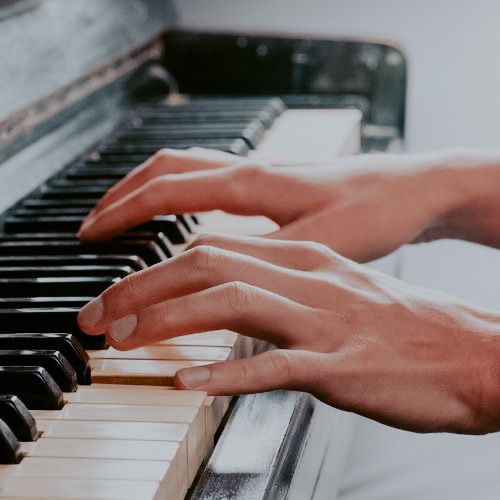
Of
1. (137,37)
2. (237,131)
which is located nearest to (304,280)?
(237,131)

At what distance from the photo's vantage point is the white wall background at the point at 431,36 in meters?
2.39

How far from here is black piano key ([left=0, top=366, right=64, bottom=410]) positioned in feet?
2.41

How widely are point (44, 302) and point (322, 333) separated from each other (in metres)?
0.29

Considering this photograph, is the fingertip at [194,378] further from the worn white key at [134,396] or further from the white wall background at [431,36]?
the white wall background at [431,36]

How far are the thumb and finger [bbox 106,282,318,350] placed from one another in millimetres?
30

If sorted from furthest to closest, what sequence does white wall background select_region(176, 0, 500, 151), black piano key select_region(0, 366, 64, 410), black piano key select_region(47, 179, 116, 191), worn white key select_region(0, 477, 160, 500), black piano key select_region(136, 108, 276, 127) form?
white wall background select_region(176, 0, 500, 151) → black piano key select_region(136, 108, 276, 127) → black piano key select_region(47, 179, 116, 191) → black piano key select_region(0, 366, 64, 410) → worn white key select_region(0, 477, 160, 500)

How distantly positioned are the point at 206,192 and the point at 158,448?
478mm

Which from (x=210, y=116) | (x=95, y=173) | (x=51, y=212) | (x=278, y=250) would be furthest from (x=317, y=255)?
(x=210, y=116)

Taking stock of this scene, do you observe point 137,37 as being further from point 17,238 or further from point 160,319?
point 160,319

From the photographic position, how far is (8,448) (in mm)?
654

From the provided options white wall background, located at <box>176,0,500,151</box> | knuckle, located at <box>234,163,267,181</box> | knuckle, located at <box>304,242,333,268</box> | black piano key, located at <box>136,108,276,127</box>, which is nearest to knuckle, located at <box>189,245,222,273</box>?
knuckle, located at <box>304,242,333,268</box>

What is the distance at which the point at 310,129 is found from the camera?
1569 mm

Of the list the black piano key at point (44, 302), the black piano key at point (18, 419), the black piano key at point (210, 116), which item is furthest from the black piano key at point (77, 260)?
the black piano key at point (210, 116)

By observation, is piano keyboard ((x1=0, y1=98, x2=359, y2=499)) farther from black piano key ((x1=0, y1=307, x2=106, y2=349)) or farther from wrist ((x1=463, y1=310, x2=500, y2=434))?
wrist ((x1=463, y1=310, x2=500, y2=434))
